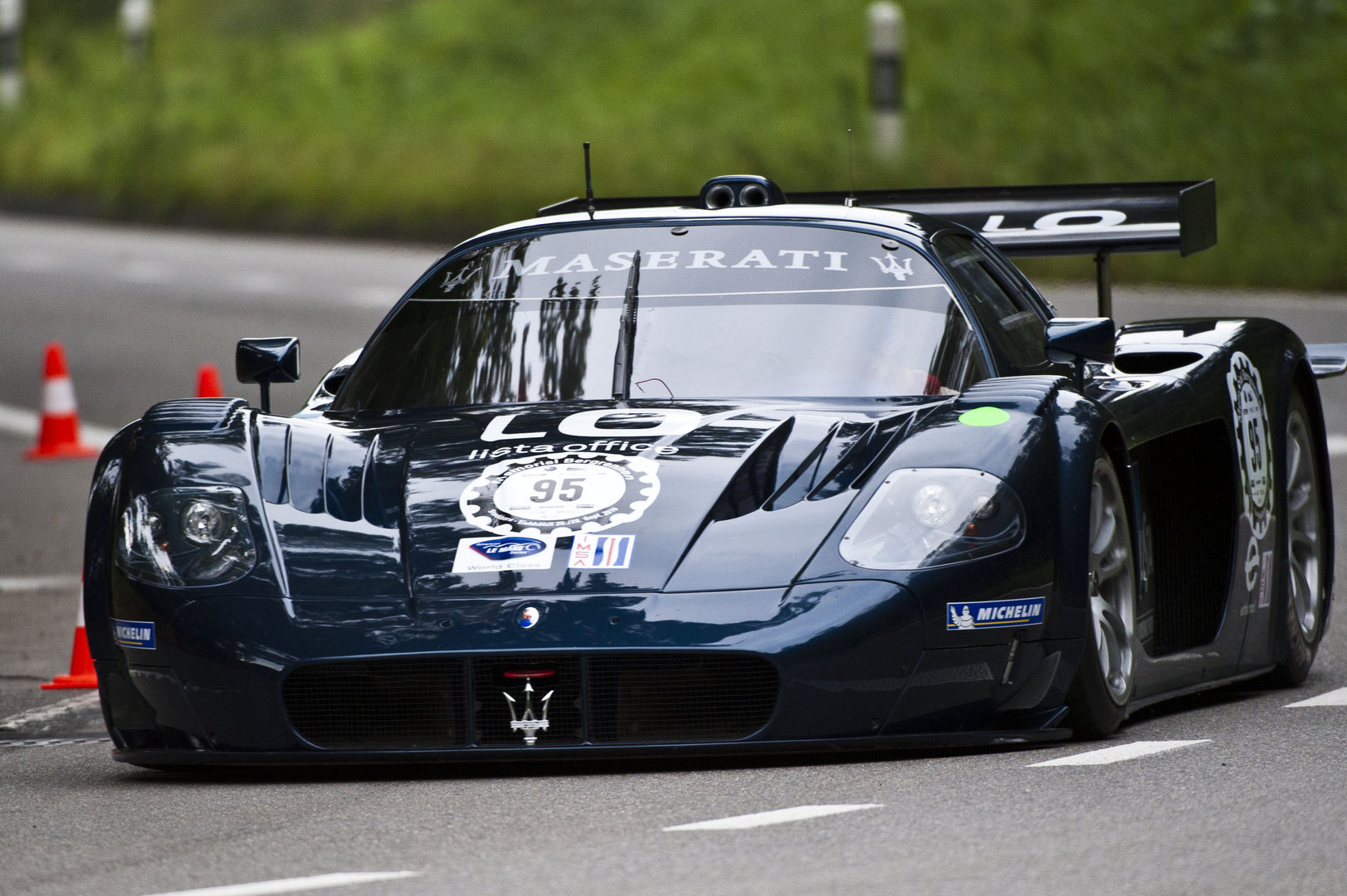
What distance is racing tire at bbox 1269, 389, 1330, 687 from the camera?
6.58m

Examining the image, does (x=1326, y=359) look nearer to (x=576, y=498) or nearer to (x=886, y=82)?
(x=576, y=498)

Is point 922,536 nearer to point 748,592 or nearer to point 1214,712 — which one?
point 748,592

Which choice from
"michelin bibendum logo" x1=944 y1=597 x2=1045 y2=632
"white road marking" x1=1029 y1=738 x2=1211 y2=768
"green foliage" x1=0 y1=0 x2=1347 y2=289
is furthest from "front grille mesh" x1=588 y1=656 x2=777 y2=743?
"green foliage" x1=0 y1=0 x2=1347 y2=289

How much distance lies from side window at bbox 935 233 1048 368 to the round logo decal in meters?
0.52

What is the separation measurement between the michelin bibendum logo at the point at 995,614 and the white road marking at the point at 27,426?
9.06 m

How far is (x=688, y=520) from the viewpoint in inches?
202

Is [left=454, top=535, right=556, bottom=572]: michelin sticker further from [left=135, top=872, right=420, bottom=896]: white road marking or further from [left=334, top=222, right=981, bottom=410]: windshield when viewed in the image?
[left=135, top=872, right=420, bottom=896]: white road marking

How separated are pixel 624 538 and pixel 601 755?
448 millimetres

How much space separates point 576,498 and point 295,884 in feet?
4.62

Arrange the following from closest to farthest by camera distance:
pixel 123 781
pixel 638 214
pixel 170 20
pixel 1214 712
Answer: pixel 123 781, pixel 1214 712, pixel 638 214, pixel 170 20

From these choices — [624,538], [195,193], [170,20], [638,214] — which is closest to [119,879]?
[624,538]

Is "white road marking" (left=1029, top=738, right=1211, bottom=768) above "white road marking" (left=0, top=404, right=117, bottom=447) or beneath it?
beneath

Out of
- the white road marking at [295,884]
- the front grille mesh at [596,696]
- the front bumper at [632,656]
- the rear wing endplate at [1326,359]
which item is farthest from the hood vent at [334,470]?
the rear wing endplate at [1326,359]

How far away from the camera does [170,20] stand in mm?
41344
